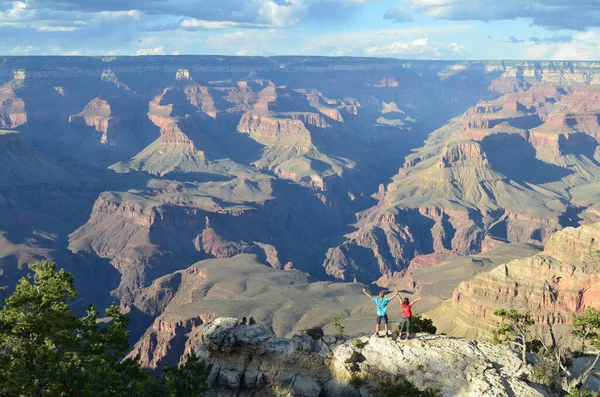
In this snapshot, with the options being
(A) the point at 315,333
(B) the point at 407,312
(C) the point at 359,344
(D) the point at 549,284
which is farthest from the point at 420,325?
(D) the point at 549,284

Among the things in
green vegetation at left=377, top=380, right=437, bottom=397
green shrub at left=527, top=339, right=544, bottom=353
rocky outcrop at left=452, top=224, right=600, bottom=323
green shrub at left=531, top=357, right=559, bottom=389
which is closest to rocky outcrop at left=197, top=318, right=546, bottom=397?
green shrub at left=531, top=357, right=559, bottom=389

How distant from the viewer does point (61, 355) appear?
32.8 m

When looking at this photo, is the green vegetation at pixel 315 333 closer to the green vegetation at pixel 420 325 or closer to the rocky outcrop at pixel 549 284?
the green vegetation at pixel 420 325

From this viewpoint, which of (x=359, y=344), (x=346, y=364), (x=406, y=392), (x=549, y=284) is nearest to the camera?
(x=406, y=392)

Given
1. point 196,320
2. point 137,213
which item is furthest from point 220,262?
point 137,213

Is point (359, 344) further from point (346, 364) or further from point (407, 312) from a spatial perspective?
point (407, 312)

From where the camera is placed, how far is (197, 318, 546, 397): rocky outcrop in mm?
35750

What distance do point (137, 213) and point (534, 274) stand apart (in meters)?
137

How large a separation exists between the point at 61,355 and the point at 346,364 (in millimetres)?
17332

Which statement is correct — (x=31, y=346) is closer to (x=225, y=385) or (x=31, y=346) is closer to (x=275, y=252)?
(x=225, y=385)

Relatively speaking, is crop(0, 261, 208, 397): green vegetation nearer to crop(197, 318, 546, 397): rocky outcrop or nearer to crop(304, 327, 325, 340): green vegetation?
crop(197, 318, 546, 397): rocky outcrop

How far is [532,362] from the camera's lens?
128 feet

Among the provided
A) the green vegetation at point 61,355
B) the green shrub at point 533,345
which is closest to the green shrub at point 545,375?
the green shrub at point 533,345

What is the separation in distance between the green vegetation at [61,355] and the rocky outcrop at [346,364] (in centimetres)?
268
